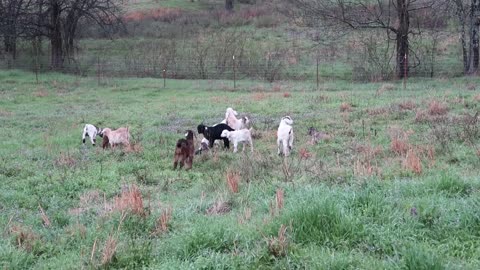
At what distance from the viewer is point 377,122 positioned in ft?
53.1

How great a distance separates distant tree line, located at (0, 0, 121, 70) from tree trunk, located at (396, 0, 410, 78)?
56.7 ft

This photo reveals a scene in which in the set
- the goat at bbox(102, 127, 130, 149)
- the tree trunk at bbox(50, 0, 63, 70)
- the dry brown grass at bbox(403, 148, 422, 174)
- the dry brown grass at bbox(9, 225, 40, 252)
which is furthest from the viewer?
the tree trunk at bbox(50, 0, 63, 70)

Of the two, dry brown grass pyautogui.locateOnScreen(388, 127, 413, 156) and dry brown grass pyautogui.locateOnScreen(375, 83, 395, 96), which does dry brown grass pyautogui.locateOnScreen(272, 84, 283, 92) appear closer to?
dry brown grass pyautogui.locateOnScreen(375, 83, 395, 96)

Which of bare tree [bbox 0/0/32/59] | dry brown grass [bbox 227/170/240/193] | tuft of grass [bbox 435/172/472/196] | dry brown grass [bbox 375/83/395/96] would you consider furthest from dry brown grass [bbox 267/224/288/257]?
bare tree [bbox 0/0/32/59]

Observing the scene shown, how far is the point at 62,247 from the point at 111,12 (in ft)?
109

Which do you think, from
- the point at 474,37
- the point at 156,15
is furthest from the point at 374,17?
the point at 156,15

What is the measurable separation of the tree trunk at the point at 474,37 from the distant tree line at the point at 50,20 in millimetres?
20858

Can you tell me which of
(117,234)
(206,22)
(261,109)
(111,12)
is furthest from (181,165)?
(206,22)

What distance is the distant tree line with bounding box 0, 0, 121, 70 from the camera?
115 feet

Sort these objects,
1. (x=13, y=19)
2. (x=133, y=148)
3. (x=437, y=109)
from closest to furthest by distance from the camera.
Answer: (x=133, y=148) → (x=437, y=109) → (x=13, y=19)

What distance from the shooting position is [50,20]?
121 ft

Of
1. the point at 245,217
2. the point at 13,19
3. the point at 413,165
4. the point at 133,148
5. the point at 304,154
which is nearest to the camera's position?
the point at 245,217

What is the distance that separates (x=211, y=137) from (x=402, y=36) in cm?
1946

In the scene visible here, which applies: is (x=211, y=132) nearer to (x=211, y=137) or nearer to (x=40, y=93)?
(x=211, y=137)
